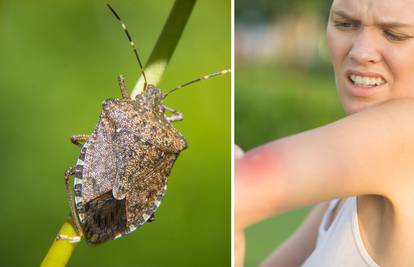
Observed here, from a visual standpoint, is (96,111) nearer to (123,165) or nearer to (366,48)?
(123,165)

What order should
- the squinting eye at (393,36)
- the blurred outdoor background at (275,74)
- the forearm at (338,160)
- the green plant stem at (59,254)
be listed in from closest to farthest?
the green plant stem at (59,254), the forearm at (338,160), the squinting eye at (393,36), the blurred outdoor background at (275,74)

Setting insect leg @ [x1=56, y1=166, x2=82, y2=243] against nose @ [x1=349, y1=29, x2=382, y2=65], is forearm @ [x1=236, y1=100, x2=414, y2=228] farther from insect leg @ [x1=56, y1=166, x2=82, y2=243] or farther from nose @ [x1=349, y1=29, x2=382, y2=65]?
insect leg @ [x1=56, y1=166, x2=82, y2=243]

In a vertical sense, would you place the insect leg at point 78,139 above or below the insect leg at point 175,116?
above

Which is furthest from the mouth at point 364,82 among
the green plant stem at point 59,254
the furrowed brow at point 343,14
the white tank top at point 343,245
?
the green plant stem at point 59,254

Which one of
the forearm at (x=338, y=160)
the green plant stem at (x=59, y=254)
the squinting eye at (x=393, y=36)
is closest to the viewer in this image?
the green plant stem at (x=59, y=254)

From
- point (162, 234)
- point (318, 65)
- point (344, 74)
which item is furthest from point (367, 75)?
point (162, 234)

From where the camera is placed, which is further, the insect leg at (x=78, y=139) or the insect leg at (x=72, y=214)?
the insect leg at (x=78, y=139)

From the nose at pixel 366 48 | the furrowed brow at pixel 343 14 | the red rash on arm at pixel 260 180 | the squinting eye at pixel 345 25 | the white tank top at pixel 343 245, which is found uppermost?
the furrowed brow at pixel 343 14

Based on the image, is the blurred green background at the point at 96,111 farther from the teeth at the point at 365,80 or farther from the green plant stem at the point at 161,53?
the green plant stem at the point at 161,53
